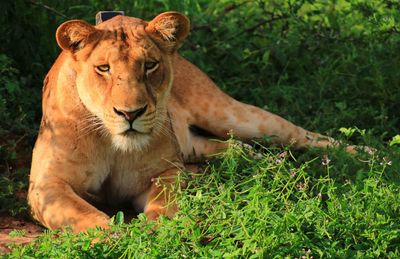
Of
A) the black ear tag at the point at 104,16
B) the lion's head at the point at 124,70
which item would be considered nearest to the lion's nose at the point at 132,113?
the lion's head at the point at 124,70

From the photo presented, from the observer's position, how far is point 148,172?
464cm

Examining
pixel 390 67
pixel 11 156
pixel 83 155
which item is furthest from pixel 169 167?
pixel 390 67

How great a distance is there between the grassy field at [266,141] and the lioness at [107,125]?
21cm

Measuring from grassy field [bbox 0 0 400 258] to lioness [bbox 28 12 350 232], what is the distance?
0.68 feet

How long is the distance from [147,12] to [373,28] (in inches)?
53.8

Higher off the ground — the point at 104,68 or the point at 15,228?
the point at 104,68

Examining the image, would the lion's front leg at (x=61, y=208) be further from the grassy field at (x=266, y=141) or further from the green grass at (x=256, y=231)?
the green grass at (x=256, y=231)

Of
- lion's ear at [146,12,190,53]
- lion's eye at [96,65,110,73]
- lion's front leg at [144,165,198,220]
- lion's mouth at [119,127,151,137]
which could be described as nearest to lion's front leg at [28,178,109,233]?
lion's front leg at [144,165,198,220]

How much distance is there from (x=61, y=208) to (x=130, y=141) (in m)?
0.39

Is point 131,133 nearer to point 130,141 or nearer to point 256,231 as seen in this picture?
point 130,141

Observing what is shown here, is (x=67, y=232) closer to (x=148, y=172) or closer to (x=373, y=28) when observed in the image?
(x=148, y=172)

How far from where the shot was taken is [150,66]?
171 inches

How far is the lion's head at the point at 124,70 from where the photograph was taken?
419cm

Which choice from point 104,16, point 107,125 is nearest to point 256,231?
point 107,125
